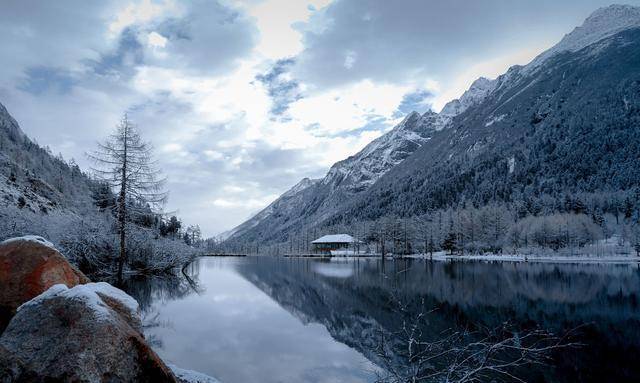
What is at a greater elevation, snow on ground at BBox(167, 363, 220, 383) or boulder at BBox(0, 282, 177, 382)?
boulder at BBox(0, 282, 177, 382)

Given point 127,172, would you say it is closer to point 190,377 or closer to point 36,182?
point 190,377

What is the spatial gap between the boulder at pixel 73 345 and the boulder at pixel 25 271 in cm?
232

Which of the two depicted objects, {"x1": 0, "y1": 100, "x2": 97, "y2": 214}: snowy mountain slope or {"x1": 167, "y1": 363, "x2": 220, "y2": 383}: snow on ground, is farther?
{"x1": 0, "y1": 100, "x2": 97, "y2": 214}: snowy mountain slope

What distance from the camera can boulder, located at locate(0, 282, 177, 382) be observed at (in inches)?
214

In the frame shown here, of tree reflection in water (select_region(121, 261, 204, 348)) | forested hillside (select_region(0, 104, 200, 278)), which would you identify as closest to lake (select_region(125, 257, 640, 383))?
tree reflection in water (select_region(121, 261, 204, 348))

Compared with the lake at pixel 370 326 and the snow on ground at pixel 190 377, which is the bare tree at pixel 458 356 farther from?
the snow on ground at pixel 190 377

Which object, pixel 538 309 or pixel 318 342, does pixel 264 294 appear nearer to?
pixel 318 342

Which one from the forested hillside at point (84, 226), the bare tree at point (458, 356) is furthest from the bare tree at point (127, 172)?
the bare tree at point (458, 356)

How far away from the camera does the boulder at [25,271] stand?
790 cm

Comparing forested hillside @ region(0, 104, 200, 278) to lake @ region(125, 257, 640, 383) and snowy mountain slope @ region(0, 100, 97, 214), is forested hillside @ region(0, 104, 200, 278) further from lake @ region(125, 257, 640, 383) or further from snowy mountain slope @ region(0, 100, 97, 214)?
lake @ region(125, 257, 640, 383)

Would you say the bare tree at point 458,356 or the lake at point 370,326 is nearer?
the bare tree at point 458,356

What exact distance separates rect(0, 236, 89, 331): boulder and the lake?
6207 millimetres

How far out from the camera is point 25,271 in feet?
26.6

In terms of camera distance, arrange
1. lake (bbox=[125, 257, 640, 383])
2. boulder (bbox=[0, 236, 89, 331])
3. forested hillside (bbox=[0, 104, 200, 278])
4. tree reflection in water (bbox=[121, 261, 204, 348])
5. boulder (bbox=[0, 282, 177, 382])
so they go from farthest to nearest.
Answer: forested hillside (bbox=[0, 104, 200, 278])
tree reflection in water (bbox=[121, 261, 204, 348])
lake (bbox=[125, 257, 640, 383])
boulder (bbox=[0, 236, 89, 331])
boulder (bbox=[0, 282, 177, 382])
